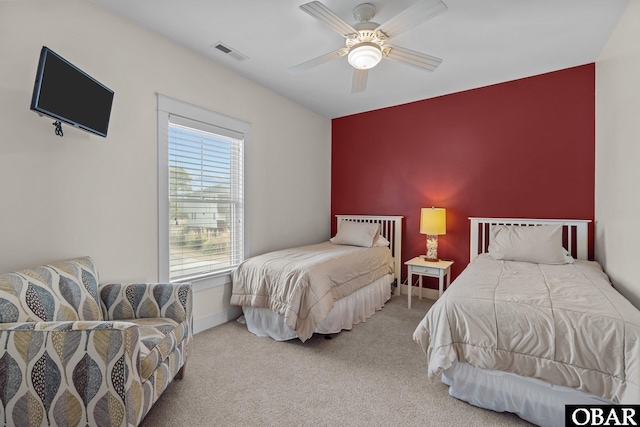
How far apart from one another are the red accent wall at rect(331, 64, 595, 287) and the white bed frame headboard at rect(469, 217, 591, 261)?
0.10m

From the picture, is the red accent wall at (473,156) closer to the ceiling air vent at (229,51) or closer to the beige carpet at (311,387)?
the beige carpet at (311,387)

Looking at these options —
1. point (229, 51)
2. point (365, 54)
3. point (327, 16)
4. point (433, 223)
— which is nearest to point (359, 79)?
point (365, 54)

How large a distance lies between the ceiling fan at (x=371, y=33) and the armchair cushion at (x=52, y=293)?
7.08 feet

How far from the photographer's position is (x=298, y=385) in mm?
2027

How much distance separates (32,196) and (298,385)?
2.13 meters

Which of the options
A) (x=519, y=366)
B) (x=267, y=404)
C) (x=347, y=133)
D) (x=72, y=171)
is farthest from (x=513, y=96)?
(x=72, y=171)

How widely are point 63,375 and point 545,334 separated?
7.56ft

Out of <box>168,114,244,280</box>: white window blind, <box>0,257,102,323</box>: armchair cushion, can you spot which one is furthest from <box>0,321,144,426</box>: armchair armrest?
<box>168,114,244,280</box>: white window blind

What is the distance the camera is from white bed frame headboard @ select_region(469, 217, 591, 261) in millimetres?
3078

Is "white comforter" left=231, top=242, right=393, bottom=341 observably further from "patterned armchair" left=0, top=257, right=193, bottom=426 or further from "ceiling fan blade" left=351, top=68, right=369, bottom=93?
"ceiling fan blade" left=351, top=68, right=369, bottom=93

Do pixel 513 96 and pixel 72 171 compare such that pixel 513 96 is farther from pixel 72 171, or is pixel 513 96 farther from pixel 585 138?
pixel 72 171

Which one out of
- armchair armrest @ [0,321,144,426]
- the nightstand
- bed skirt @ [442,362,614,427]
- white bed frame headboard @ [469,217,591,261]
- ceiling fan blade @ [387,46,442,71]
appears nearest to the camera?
armchair armrest @ [0,321,144,426]

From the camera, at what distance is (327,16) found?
Result: 6.28ft

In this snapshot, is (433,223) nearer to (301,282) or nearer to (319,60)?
(301,282)
